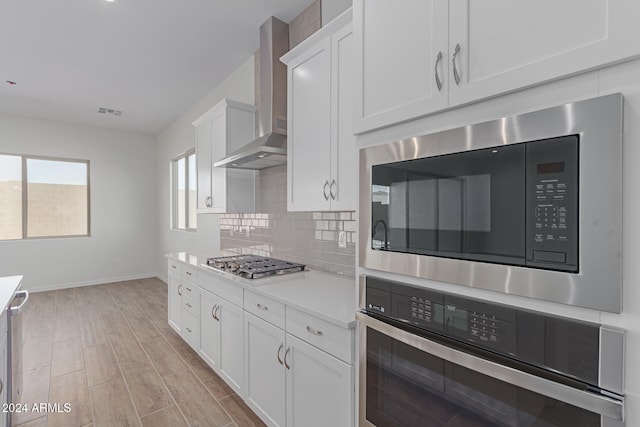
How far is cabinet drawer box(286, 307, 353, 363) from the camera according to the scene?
136 cm

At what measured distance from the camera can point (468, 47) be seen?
3.07 feet

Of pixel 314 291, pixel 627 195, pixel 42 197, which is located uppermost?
pixel 42 197

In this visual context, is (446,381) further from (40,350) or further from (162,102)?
(162,102)

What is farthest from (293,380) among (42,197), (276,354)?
(42,197)

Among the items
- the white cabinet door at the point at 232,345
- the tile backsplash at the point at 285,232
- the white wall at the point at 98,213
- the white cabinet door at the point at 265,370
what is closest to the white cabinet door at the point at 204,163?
the tile backsplash at the point at 285,232

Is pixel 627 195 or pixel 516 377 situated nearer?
pixel 627 195

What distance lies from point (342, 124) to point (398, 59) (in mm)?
675

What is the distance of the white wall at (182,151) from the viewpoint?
364 cm

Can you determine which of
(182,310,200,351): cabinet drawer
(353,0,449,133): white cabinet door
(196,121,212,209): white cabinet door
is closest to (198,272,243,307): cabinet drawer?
(182,310,200,351): cabinet drawer

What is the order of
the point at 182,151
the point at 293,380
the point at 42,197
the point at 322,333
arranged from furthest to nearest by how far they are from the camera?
the point at 42,197 → the point at 182,151 → the point at 293,380 → the point at 322,333

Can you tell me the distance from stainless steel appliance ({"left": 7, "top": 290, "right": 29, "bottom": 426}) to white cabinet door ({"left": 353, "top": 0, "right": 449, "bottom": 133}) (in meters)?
2.17

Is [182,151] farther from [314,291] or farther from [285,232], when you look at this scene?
[314,291]

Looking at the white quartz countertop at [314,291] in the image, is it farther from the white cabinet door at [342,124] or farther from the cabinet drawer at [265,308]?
the white cabinet door at [342,124]

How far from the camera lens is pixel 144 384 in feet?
Result: 8.34
